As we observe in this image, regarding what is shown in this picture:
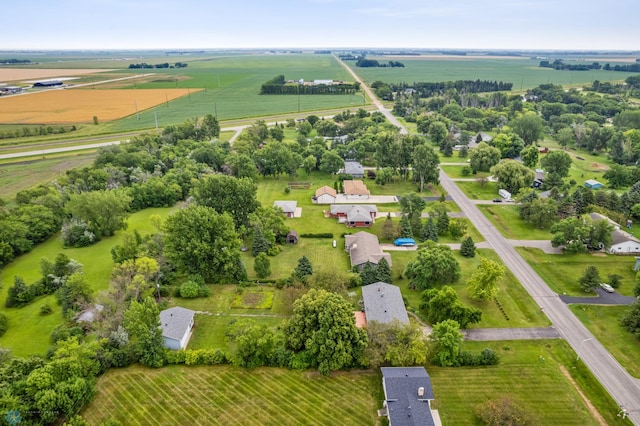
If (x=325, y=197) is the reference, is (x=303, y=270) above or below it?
below

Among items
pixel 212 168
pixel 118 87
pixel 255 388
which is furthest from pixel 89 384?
pixel 118 87

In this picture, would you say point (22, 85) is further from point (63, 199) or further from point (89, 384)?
point (89, 384)

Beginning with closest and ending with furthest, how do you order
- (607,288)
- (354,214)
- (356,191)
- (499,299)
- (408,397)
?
(408,397), (499,299), (607,288), (354,214), (356,191)

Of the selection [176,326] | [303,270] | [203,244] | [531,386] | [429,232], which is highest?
[203,244]

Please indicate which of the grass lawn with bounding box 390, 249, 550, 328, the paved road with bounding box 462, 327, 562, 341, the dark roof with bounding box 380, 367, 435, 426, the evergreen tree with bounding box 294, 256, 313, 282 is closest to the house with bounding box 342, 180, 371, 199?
the grass lawn with bounding box 390, 249, 550, 328

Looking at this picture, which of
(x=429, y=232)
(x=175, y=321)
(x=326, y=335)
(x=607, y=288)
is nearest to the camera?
(x=326, y=335)

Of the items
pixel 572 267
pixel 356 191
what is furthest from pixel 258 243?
pixel 572 267

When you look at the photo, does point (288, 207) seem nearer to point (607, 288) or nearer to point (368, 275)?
point (368, 275)

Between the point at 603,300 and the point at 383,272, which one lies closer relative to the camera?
the point at 603,300

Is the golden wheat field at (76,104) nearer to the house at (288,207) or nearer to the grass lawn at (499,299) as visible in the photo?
the house at (288,207)
